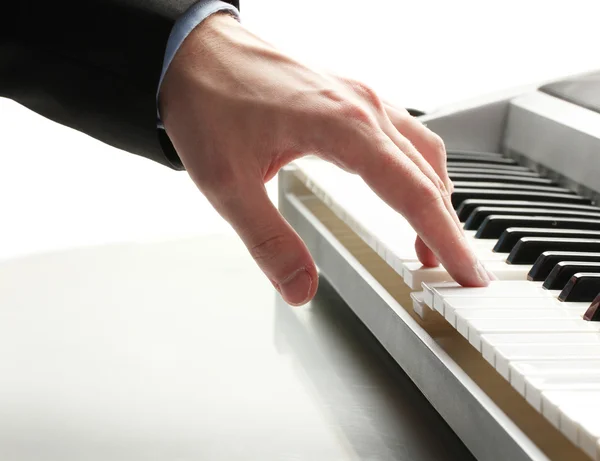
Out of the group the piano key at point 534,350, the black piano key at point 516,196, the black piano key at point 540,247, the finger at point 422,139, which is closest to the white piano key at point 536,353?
the piano key at point 534,350

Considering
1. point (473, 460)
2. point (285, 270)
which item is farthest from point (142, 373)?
point (473, 460)

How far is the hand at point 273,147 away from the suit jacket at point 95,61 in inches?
1.3

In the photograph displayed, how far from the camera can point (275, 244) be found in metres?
0.82

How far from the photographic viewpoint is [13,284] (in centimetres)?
128

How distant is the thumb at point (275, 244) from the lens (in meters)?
0.81

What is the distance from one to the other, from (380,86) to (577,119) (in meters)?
1.76

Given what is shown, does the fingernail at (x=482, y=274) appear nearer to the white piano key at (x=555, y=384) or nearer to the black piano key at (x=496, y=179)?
the white piano key at (x=555, y=384)

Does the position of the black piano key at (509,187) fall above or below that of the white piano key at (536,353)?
below

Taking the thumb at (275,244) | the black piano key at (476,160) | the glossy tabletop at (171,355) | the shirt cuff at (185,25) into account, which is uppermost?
the shirt cuff at (185,25)

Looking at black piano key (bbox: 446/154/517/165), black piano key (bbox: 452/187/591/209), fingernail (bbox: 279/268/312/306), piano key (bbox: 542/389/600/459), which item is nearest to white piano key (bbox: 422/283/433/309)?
fingernail (bbox: 279/268/312/306)

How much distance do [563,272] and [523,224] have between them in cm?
17

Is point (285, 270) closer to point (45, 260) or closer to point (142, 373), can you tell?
point (142, 373)

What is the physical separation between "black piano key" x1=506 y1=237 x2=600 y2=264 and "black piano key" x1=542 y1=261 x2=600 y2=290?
0.06 meters

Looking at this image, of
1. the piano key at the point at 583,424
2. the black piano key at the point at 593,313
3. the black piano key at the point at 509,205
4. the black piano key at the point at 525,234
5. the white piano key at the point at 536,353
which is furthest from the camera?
the black piano key at the point at 509,205
